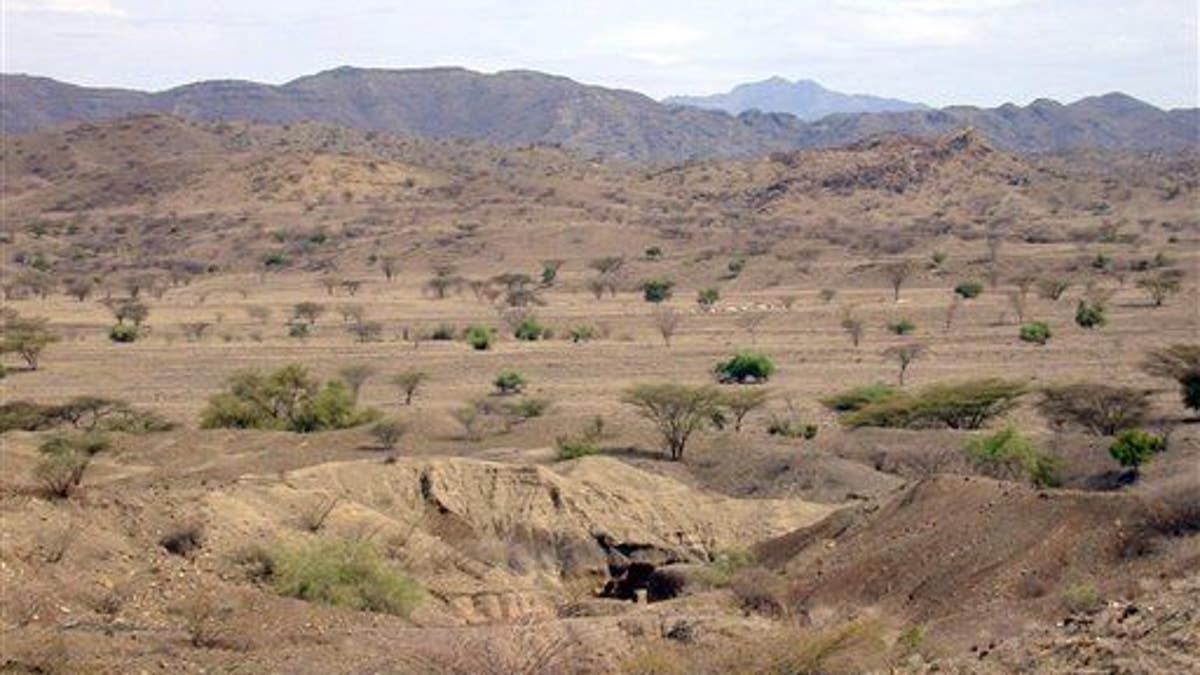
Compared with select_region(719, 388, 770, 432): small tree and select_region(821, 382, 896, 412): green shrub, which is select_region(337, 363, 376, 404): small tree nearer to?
select_region(719, 388, 770, 432): small tree

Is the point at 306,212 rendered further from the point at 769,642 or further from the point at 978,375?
the point at 769,642

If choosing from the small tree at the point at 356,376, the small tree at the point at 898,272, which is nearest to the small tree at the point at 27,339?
the small tree at the point at 356,376

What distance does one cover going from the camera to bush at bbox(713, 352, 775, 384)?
53.7 meters

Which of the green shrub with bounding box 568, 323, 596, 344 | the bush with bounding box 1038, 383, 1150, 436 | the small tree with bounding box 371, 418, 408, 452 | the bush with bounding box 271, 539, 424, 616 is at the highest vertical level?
the bush with bounding box 271, 539, 424, 616

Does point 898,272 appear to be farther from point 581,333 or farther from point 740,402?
point 740,402

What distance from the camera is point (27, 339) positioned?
197ft

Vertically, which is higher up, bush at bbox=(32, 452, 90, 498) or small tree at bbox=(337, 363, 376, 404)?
bush at bbox=(32, 452, 90, 498)

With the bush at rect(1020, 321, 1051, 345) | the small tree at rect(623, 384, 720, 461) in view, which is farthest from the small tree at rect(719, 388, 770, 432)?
the bush at rect(1020, 321, 1051, 345)

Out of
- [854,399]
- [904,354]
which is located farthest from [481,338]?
[854,399]

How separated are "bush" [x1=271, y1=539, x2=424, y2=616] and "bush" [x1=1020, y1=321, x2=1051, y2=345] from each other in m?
41.1

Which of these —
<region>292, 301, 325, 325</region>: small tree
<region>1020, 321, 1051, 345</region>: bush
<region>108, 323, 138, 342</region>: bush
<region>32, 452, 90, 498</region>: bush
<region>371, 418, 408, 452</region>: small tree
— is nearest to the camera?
<region>32, 452, 90, 498</region>: bush

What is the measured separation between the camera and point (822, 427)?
4416 cm

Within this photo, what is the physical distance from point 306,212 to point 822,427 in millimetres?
77451

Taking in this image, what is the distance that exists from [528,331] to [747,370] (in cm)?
1522
